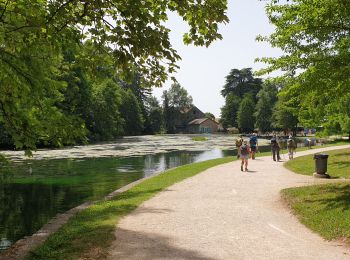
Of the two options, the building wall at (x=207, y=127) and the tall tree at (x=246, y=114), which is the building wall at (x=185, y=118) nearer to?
the building wall at (x=207, y=127)

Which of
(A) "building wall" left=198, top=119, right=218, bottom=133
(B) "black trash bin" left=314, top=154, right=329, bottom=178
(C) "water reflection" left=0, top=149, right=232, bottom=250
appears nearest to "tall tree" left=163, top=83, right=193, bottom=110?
(A) "building wall" left=198, top=119, right=218, bottom=133

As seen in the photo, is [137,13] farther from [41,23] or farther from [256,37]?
[256,37]

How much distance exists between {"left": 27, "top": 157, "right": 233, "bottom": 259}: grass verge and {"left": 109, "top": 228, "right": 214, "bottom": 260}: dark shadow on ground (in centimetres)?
25

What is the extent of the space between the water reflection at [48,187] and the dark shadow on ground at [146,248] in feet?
9.46

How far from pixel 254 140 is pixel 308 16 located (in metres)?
16.9

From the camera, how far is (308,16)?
488 inches

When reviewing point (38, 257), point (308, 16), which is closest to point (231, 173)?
point (308, 16)

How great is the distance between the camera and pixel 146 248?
8.45m

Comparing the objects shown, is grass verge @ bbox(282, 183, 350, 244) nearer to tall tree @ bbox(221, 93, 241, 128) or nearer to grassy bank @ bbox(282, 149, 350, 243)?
grassy bank @ bbox(282, 149, 350, 243)

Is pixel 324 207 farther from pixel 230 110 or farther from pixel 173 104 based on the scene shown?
pixel 173 104

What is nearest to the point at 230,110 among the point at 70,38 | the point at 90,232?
the point at 90,232

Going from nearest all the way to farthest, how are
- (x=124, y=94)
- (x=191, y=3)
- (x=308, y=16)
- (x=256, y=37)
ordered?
(x=191, y=3)
(x=308, y=16)
(x=256, y=37)
(x=124, y=94)

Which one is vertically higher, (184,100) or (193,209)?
(184,100)

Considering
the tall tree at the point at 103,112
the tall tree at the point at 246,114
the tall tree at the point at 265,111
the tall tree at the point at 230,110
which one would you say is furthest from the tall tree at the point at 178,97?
the tall tree at the point at 103,112
